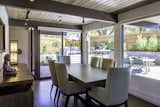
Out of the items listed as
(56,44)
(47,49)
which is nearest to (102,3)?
(56,44)

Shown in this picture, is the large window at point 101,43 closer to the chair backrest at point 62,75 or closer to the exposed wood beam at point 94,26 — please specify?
the exposed wood beam at point 94,26

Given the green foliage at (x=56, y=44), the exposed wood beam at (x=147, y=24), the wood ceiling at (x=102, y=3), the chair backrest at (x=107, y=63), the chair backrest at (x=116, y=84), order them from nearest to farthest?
1. the chair backrest at (x=116, y=84)
2. the wood ceiling at (x=102, y=3)
3. the exposed wood beam at (x=147, y=24)
4. the chair backrest at (x=107, y=63)
5. the green foliage at (x=56, y=44)

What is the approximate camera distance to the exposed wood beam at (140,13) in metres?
3.21

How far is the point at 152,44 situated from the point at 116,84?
2.11 m

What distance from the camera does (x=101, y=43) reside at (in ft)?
18.1

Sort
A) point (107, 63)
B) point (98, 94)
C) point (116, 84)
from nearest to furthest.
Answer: point (116, 84) < point (98, 94) < point (107, 63)

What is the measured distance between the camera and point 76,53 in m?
6.57

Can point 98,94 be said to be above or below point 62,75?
below

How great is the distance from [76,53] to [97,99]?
13.8ft

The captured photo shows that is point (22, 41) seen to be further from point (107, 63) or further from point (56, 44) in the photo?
point (107, 63)

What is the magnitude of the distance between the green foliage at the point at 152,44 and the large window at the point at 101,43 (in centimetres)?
137

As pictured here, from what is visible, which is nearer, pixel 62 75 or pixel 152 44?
pixel 62 75

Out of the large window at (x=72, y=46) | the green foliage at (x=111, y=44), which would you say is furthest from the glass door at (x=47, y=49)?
the green foliage at (x=111, y=44)

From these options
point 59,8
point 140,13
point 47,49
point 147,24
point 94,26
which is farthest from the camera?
point 47,49
